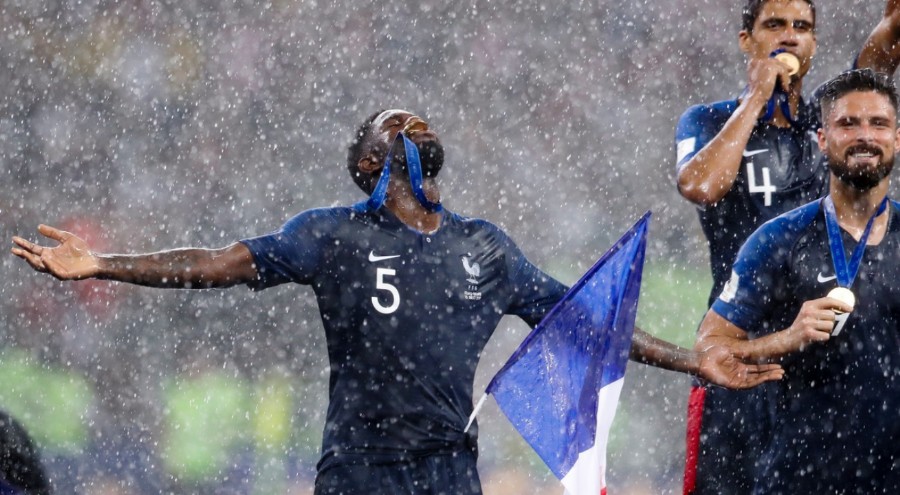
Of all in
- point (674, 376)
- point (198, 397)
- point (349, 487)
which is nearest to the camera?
point (349, 487)

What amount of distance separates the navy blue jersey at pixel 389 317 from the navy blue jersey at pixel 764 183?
2.81 ft

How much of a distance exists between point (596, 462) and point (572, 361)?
11.1 inches

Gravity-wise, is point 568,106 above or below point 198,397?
above

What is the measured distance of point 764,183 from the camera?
4.27 metres

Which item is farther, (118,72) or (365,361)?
(118,72)

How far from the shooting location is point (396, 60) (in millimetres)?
8594

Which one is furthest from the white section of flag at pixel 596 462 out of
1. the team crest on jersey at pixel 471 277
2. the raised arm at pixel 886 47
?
the raised arm at pixel 886 47

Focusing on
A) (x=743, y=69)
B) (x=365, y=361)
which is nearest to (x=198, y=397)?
(x=743, y=69)

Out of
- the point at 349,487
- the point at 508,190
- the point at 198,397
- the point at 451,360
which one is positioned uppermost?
the point at 508,190

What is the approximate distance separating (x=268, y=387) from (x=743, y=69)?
3.34 meters

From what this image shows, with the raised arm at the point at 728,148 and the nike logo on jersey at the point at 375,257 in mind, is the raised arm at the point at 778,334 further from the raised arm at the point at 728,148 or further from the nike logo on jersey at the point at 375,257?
the nike logo on jersey at the point at 375,257

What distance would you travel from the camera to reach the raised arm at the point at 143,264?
11.2 ft

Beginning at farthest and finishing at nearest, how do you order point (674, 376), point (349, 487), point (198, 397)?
1. point (674, 376)
2. point (198, 397)
3. point (349, 487)

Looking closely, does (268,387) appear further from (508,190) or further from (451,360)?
(451,360)
